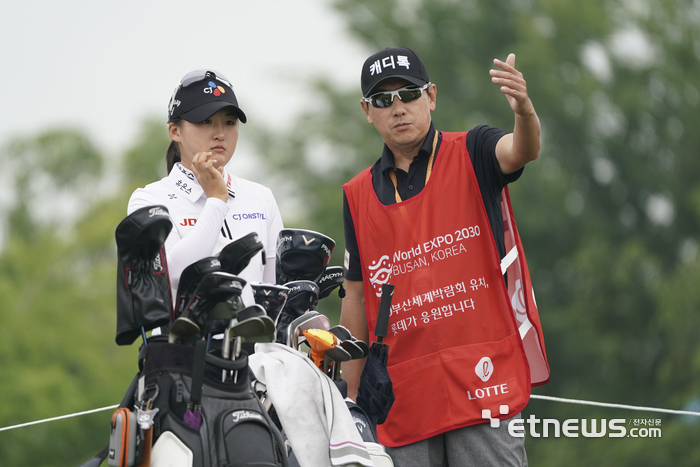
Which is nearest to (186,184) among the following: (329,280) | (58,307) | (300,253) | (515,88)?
(300,253)

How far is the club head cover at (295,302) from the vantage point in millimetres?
3324

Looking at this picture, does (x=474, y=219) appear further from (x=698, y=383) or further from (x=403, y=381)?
(x=698, y=383)

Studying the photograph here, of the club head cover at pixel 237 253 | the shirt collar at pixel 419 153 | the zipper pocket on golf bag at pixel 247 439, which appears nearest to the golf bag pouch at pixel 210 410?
the zipper pocket on golf bag at pixel 247 439

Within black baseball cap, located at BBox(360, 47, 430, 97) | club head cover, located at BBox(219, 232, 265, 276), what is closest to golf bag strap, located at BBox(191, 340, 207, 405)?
club head cover, located at BBox(219, 232, 265, 276)

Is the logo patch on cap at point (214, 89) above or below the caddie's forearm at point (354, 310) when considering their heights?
above

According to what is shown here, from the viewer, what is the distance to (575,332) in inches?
659

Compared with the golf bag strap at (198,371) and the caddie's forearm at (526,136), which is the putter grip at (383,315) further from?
the golf bag strap at (198,371)

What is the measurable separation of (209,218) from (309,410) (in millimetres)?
753

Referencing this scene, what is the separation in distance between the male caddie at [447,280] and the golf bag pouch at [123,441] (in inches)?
49.0

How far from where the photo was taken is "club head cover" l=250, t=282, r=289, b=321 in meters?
3.11

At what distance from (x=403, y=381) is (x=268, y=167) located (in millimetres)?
17302

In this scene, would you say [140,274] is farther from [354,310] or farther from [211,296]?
[354,310]

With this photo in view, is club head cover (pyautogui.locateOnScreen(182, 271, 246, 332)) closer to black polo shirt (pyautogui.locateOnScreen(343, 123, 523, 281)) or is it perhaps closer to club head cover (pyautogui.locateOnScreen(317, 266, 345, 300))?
club head cover (pyautogui.locateOnScreen(317, 266, 345, 300))

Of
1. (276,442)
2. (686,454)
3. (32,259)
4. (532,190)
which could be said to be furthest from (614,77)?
(276,442)
